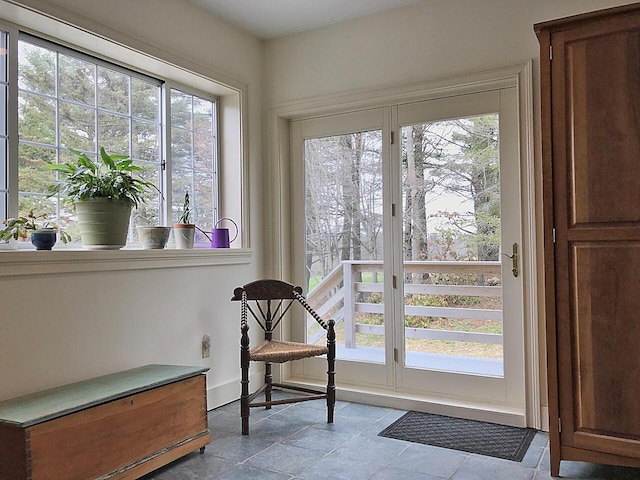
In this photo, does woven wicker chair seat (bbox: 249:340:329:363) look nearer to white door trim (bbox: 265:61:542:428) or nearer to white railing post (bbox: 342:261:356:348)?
white railing post (bbox: 342:261:356:348)

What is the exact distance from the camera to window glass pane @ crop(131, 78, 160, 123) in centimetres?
326

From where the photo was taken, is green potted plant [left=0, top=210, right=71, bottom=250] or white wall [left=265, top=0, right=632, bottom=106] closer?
green potted plant [left=0, top=210, right=71, bottom=250]

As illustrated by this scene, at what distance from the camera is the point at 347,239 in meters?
3.78

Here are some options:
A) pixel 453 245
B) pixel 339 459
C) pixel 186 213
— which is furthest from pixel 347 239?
pixel 339 459

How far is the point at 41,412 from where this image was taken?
2016mm

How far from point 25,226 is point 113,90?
101 cm

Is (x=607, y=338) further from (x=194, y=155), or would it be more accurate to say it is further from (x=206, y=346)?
(x=194, y=155)

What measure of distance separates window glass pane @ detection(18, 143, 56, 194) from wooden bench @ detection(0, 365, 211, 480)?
100 centimetres

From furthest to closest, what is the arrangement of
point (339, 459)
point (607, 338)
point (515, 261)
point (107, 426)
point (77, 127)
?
1. point (515, 261)
2. point (77, 127)
3. point (339, 459)
4. point (607, 338)
5. point (107, 426)

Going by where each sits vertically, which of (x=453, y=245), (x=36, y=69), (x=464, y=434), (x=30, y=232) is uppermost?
(x=36, y=69)

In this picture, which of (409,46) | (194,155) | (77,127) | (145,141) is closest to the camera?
(77,127)

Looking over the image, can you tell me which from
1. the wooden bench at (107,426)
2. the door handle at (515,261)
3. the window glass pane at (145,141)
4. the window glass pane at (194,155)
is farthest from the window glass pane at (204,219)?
the door handle at (515,261)

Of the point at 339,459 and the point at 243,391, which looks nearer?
the point at 339,459

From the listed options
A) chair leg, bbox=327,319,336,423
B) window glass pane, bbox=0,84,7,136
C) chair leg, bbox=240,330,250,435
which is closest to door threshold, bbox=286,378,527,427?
chair leg, bbox=327,319,336,423
